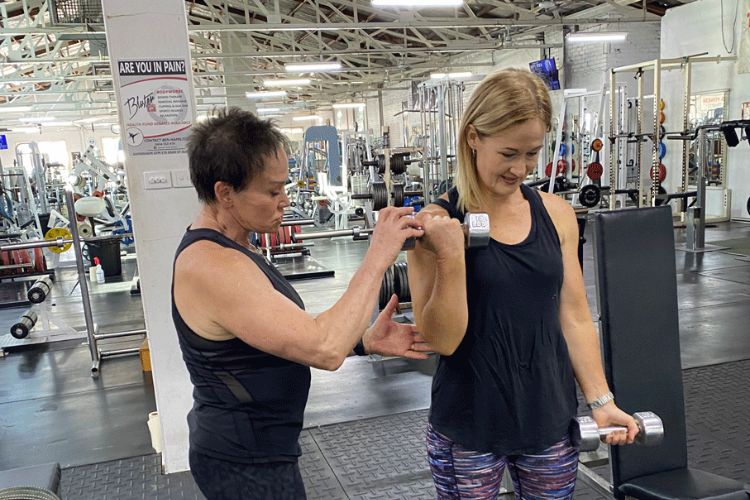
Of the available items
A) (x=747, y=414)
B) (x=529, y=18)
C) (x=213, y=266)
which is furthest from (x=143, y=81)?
(x=529, y=18)

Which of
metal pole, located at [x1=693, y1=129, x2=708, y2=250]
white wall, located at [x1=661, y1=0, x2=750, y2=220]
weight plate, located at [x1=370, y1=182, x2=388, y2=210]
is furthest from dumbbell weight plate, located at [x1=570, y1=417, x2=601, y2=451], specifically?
white wall, located at [x1=661, y1=0, x2=750, y2=220]

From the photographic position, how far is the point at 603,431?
1260mm

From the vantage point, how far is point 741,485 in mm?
1643

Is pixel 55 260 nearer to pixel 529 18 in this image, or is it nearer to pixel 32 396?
pixel 32 396

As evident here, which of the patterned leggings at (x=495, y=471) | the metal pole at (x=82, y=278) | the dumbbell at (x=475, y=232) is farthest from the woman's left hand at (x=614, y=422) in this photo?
the metal pole at (x=82, y=278)

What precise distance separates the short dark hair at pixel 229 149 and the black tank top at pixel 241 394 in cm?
10

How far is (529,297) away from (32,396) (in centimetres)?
380

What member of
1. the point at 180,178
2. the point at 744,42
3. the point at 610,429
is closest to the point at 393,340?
the point at 610,429

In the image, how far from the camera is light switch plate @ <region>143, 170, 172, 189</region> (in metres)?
2.50

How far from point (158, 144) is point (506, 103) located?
5.86 feet

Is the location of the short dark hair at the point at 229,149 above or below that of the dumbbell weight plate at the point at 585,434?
above

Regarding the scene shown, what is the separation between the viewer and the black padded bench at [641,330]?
1.75m

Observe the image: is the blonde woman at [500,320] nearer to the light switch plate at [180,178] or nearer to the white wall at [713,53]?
the light switch plate at [180,178]

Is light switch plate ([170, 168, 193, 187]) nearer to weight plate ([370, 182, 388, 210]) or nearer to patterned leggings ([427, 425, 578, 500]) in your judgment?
patterned leggings ([427, 425, 578, 500])
